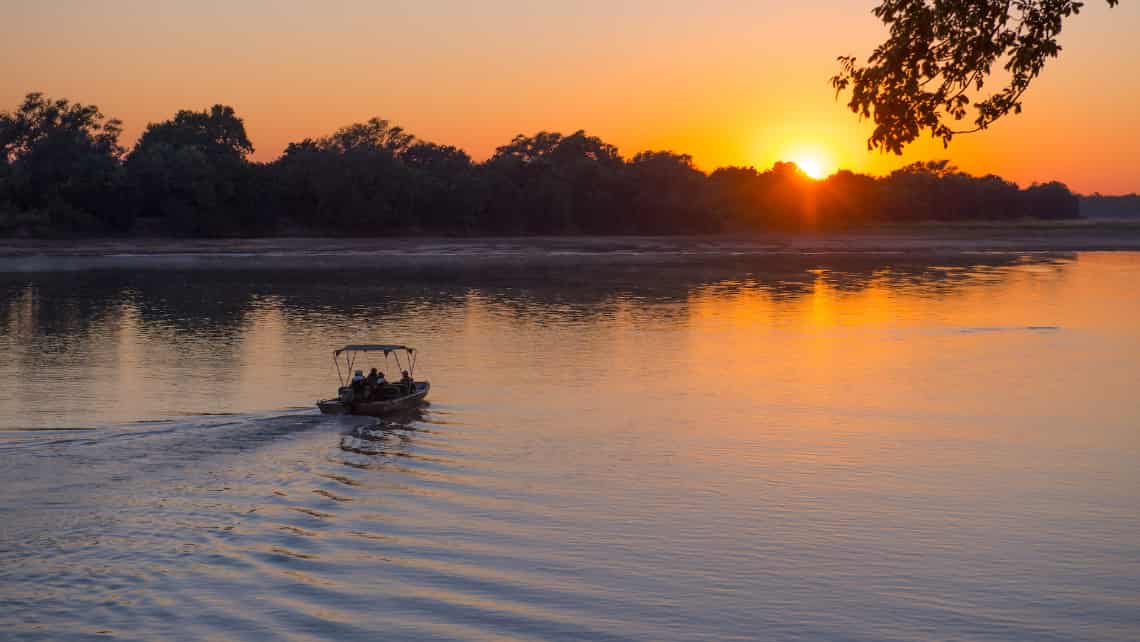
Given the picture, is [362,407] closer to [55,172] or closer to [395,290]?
[395,290]

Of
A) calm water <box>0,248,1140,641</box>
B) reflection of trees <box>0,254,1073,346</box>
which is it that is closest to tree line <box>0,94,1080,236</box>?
reflection of trees <box>0,254,1073,346</box>

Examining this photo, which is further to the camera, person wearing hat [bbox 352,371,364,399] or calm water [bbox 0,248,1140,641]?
person wearing hat [bbox 352,371,364,399]

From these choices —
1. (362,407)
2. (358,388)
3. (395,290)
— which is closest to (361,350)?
(358,388)

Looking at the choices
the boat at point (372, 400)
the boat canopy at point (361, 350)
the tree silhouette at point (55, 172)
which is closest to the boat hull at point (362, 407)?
the boat at point (372, 400)

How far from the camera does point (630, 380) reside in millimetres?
36312

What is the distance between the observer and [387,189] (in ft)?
445

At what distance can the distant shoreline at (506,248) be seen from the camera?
103 meters

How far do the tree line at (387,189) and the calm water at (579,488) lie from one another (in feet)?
247

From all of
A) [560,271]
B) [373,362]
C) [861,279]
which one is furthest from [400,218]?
[373,362]

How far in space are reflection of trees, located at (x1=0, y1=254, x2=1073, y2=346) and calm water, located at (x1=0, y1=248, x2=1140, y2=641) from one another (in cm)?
401

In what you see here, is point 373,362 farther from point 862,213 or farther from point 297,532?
point 862,213

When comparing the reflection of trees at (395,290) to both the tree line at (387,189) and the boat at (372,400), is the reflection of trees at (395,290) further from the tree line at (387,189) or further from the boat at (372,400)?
the tree line at (387,189)

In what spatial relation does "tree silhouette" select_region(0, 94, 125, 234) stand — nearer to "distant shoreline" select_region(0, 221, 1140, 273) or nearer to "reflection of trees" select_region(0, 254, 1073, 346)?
"distant shoreline" select_region(0, 221, 1140, 273)

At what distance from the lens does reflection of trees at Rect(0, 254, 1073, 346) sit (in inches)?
2082
